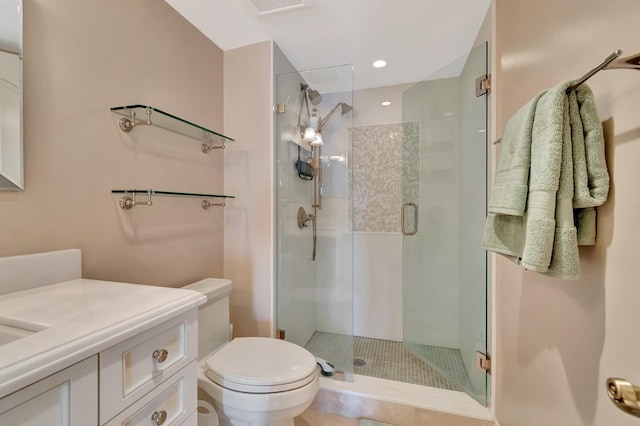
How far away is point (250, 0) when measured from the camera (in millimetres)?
1378

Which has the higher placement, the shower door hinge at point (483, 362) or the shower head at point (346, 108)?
the shower head at point (346, 108)

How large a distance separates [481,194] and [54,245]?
206 centimetres

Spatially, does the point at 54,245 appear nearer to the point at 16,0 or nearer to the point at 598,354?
the point at 16,0

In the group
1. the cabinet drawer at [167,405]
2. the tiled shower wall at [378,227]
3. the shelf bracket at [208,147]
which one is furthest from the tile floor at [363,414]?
the shelf bracket at [208,147]

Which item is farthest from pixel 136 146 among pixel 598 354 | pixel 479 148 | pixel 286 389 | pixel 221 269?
pixel 479 148

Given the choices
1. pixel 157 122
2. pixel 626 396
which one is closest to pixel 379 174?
pixel 157 122

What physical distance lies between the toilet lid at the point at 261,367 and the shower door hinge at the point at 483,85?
1734 millimetres

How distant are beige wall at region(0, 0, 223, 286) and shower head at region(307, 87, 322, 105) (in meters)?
0.80

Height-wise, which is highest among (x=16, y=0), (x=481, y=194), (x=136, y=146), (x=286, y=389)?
(x=16, y=0)

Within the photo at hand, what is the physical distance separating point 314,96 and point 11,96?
5.71ft

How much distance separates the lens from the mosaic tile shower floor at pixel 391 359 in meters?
1.75

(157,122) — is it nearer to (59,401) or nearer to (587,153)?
(59,401)

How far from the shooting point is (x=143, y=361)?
638 mm

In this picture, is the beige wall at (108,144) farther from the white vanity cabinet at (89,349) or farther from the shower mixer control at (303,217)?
the shower mixer control at (303,217)
